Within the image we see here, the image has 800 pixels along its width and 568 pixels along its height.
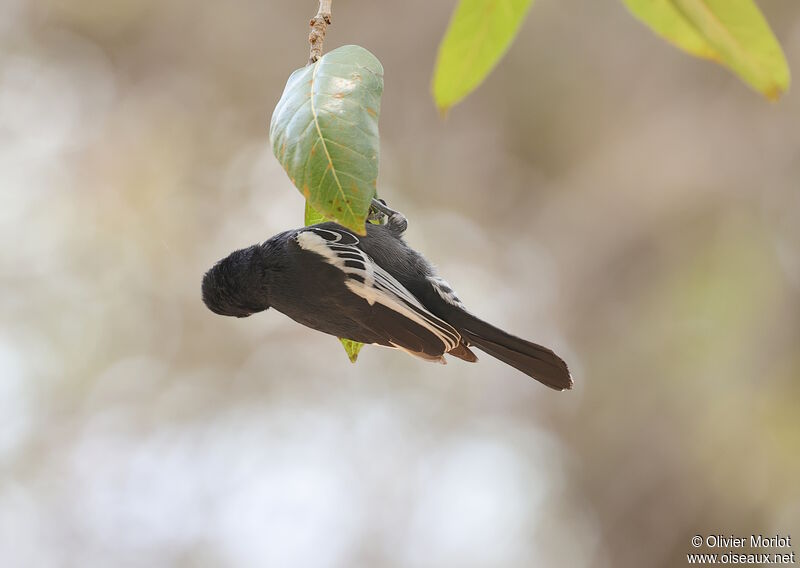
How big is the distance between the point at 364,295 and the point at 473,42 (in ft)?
3.49

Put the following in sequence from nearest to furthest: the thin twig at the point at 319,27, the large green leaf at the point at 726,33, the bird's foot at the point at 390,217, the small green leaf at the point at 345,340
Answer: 1. the large green leaf at the point at 726,33
2. the thin twig at the point at 319,27
3. the small green leaf at the point at 345,340
4. the bird's foot at the point at 390,217

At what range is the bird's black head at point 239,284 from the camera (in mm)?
1997

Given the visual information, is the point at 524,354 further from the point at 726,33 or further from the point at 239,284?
the point at 726,33

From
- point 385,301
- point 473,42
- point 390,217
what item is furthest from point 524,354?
point 473,42

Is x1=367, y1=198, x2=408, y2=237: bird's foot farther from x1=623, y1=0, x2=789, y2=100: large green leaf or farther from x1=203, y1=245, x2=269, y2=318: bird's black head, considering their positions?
x1=623, y1=0, x2=789, y2=100: large green leaf

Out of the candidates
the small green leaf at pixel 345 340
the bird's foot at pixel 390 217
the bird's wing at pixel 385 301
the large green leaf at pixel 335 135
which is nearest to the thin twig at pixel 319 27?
the large green leaf at pixel 335 135

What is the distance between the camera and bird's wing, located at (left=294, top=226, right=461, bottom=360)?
1881 millimetres

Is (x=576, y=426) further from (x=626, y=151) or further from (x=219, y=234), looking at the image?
(x=219, y=234)

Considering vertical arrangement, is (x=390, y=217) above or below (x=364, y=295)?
above

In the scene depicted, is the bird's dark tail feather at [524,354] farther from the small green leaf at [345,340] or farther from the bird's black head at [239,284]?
the bird's black head at [239,284]

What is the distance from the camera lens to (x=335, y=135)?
4.14ft

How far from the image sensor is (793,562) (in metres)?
4.39

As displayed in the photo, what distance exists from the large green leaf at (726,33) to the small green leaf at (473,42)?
0.39 ft

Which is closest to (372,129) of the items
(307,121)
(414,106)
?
(307,121)
